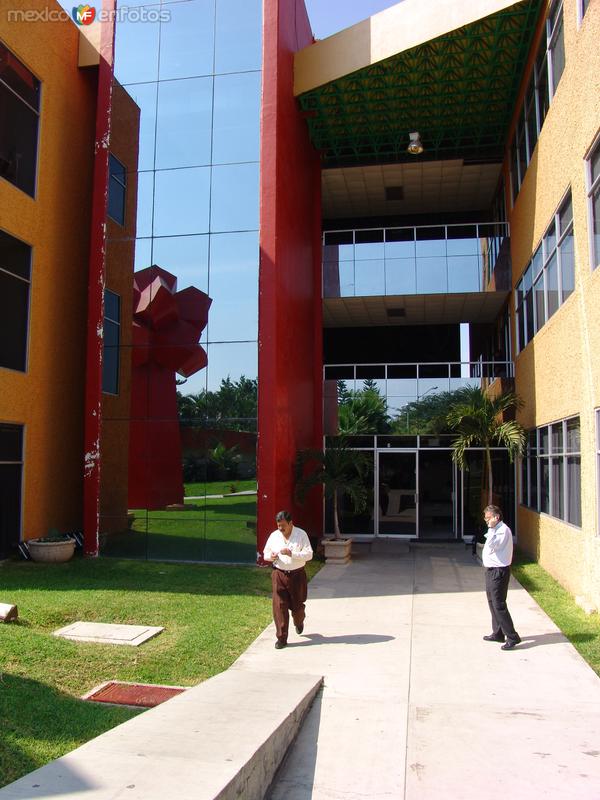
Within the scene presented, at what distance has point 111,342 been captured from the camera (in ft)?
48.6

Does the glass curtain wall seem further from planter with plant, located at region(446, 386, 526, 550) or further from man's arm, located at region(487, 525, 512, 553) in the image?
man's arm, located at region(487, 525, 512, 553)

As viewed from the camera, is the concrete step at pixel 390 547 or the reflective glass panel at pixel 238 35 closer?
the reflective glass panel at pixel 238 35

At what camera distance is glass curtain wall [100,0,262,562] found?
13.6 m

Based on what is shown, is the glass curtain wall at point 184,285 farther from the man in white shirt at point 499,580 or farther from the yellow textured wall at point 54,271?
the man in white shirt at point 499,580

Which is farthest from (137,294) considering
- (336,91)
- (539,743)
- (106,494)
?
(539,743)

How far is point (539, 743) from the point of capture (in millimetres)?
5055

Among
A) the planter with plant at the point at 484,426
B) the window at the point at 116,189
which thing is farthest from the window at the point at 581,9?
the window at the point at 116,189

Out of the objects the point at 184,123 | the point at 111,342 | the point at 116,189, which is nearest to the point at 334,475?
the point at 111,342

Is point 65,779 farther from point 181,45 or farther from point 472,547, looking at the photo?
point 181,45

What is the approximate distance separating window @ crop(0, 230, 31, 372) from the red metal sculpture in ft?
7.19

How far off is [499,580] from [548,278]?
6788mm

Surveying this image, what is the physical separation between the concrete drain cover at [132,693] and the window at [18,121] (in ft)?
35.3

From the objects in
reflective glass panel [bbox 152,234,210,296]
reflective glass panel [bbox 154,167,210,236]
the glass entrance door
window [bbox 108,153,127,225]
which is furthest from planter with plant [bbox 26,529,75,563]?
the glass entrance door

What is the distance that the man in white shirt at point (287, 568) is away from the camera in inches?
311
